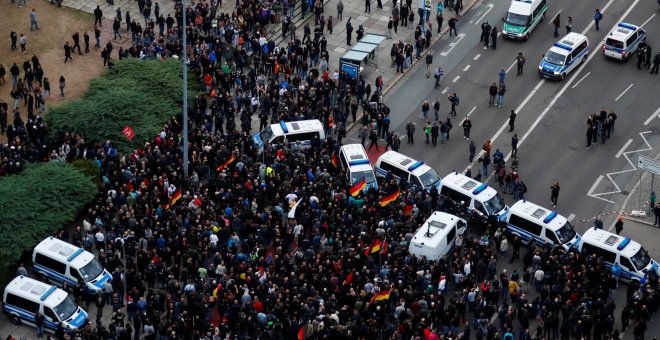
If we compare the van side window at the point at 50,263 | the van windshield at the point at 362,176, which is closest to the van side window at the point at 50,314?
the van side window at the point at 50,263

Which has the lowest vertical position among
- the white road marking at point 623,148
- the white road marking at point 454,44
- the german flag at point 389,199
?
the white road marking at point 623,148

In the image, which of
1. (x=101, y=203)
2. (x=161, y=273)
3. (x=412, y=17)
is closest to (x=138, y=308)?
(x=161, y=273)

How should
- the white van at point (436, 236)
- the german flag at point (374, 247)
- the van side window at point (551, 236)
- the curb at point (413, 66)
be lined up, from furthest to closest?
the curb at point (413, 66), the van side window at point (551, 236), the white van at point (436, 236), the german flag at point (374, 247)

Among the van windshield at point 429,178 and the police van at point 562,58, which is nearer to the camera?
the van windshield at point 429,178

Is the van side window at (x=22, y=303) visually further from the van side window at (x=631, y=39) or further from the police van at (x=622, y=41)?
the van side window at (x=631, y=39)

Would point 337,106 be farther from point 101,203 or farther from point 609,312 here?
point 609,312

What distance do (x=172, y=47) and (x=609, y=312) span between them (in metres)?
31.4

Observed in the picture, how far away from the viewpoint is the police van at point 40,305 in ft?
190

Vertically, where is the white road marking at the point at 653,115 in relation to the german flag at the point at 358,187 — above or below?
below

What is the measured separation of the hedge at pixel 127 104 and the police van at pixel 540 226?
62.7ft

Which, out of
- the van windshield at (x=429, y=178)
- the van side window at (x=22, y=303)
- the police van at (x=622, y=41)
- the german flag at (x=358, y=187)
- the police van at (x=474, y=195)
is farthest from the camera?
the police van at (x=622, y=41)

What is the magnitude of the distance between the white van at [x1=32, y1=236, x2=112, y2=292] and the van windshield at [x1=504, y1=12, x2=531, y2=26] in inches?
1258

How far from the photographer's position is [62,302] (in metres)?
58.2

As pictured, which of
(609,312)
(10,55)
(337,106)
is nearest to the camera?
(609,312)
